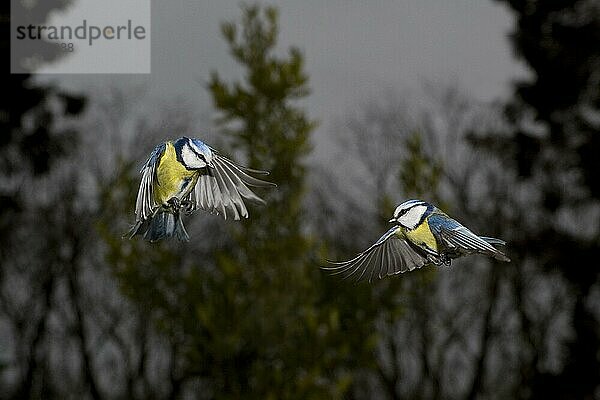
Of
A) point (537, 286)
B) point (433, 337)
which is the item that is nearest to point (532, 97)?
point (537, 286)

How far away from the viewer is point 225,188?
1.33 feet

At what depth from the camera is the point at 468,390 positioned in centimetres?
808

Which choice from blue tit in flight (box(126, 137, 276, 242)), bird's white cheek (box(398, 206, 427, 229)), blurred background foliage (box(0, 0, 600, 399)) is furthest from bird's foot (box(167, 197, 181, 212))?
blurred background foliage (box(0, 0, 600, 399))

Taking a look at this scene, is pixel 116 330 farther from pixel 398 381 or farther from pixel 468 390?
pixel 468 390

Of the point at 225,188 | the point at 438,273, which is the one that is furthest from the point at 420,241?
the point at 438,273

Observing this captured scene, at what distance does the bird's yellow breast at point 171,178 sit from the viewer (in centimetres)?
41

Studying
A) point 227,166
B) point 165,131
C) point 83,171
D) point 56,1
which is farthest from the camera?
point 83,171

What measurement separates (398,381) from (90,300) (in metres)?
3.38

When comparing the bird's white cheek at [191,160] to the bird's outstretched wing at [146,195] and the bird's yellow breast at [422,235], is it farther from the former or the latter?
the bird's yellow breast at [422,235]

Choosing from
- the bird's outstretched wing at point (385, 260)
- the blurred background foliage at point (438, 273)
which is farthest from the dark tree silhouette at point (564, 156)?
the bird's outstretched wing at point (385, 260)

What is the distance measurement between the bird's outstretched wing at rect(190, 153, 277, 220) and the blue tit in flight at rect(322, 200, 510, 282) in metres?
0.07

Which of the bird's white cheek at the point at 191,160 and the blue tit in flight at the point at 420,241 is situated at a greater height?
the bird's white cheek at the point at 191,160

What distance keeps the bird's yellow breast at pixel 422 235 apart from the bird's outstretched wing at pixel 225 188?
0.12 m

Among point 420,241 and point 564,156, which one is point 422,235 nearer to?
point 420,241
